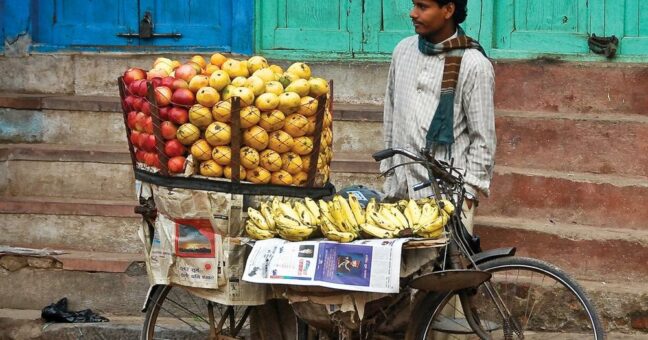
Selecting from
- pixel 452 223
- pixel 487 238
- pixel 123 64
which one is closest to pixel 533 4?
pixel 487 238

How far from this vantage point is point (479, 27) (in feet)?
28.3

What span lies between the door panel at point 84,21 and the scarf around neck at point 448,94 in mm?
4139

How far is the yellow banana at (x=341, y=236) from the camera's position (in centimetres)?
504

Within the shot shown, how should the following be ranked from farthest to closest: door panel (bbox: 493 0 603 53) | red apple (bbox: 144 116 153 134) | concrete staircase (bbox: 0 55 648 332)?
door panel (bbox: 493 0 603 53), concrete staircase (bbox: 0 55 648 332), red apple (bbox: 144 116 153 134)

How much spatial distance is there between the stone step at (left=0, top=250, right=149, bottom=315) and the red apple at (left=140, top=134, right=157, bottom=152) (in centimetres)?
200

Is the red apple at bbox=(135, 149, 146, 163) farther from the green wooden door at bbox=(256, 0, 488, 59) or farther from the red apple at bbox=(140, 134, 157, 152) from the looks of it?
the green wooden door at bbox=(256, 0, 488, 59)

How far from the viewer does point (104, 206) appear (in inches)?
307

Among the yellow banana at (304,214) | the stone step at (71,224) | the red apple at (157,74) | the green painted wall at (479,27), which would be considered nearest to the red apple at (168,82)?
the red apple at (157,74)

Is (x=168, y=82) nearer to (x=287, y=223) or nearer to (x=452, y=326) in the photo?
(x=287, y=223)

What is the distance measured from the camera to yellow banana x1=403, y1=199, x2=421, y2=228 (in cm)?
505

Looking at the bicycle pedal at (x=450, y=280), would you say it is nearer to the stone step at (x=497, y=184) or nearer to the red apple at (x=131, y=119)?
the red apple at (x=131, y=119)

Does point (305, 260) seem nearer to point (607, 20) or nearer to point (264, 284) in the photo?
point (264, 284)

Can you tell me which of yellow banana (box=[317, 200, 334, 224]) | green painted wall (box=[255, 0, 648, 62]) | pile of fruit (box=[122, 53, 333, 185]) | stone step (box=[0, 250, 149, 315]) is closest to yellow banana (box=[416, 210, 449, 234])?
yellow banana (box=[317, 200, 334, 224])

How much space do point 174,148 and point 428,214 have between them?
47.5 inches
